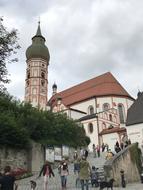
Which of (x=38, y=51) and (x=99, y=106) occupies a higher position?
(x=38, y=51)

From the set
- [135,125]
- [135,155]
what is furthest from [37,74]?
[135,155]

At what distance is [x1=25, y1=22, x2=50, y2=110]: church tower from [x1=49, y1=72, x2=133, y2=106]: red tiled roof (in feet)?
13.6

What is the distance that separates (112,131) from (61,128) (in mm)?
18350

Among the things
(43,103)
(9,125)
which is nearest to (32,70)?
(43,103)

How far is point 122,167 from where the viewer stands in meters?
23.4

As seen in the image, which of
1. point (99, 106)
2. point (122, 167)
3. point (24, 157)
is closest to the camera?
point (122, 167)

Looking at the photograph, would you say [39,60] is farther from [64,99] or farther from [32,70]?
[64,99]

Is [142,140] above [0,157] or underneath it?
above

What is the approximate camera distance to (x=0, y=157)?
2805 centimetres

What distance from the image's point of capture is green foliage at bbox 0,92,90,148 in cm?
2884

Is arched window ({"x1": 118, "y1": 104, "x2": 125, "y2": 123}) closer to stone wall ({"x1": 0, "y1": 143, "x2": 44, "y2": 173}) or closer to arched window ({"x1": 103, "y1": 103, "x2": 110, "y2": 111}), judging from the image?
arched window ({"x1": 103, "y1": 103, "x2": 110, "y2": 111})

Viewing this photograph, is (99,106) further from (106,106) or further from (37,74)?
(37,74)

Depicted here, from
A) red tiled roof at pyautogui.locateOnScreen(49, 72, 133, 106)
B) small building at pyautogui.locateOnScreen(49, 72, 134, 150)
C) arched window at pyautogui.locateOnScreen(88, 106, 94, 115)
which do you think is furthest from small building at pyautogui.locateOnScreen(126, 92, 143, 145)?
red tiled roof at pyautogui.locateOnScreen(49, 72, 133, 106)

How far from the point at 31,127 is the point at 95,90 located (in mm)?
34969
